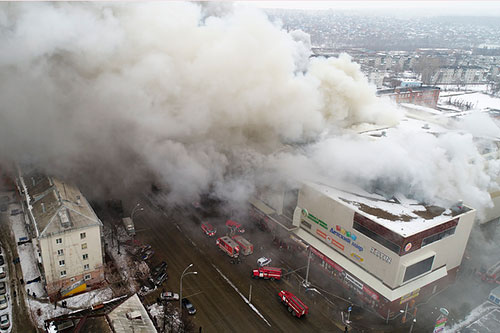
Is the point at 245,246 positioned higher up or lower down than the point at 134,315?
lower down

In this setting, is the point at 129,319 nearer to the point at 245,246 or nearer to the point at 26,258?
the point at 245,246

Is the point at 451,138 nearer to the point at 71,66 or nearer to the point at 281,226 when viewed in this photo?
the point at 281,226

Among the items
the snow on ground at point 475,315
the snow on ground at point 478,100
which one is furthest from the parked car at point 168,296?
the snow on ground at point 478,100

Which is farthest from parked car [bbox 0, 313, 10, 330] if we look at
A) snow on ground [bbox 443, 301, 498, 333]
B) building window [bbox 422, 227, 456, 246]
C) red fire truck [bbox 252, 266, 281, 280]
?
snow on ground [bbox 443, 301, 498, 333]

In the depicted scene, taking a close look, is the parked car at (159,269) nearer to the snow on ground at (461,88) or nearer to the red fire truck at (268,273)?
the red fire truck at (268,273)

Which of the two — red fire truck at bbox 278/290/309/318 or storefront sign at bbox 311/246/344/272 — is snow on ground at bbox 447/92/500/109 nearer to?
storefront sign at bbox 311/246/344/272

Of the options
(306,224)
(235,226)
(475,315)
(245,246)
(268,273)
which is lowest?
(475,315)

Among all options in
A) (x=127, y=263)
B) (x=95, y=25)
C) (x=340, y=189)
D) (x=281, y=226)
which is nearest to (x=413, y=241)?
(x=340, y=189)

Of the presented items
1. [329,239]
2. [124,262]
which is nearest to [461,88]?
[329,239]
